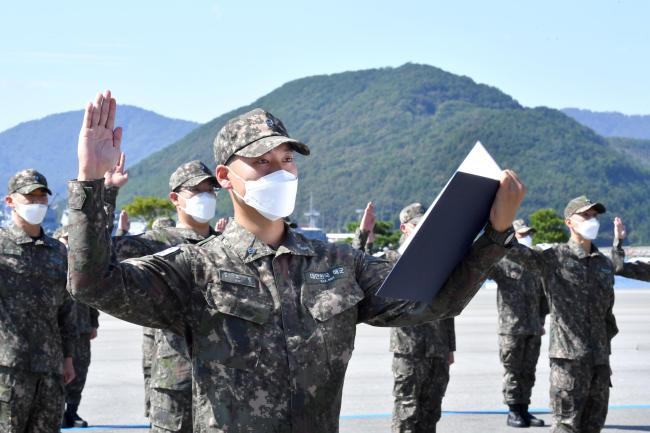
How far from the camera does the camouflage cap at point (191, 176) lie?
7072mm

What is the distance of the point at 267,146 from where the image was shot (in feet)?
10.9

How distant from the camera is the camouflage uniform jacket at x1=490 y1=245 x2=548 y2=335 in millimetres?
10953

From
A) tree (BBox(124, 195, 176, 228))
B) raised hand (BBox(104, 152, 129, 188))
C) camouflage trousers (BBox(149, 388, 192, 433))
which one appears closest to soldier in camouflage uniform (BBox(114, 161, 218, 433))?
camouflage trousers (BBox(149, 388, 192, 433))

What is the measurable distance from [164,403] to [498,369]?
8.97 m

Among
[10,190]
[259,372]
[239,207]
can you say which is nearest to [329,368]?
[259,372]

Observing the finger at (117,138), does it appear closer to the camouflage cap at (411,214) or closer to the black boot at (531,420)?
the camouflage cap at (411,214)

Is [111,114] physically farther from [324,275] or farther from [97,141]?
[324,275]

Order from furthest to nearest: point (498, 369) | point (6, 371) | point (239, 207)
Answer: point (498, 369), point (6, 371), point (239, 207)

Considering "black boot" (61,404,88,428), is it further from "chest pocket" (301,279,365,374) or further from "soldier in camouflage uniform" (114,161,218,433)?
"chest pocket" (301,279,365,374)

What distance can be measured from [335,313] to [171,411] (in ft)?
9.19

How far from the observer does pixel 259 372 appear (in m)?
3.22

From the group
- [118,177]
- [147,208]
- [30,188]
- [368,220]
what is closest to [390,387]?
[30,188]

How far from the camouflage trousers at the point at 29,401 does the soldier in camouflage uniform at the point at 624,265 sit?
455 cm

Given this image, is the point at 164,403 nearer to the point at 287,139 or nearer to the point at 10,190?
the point at 10,190
